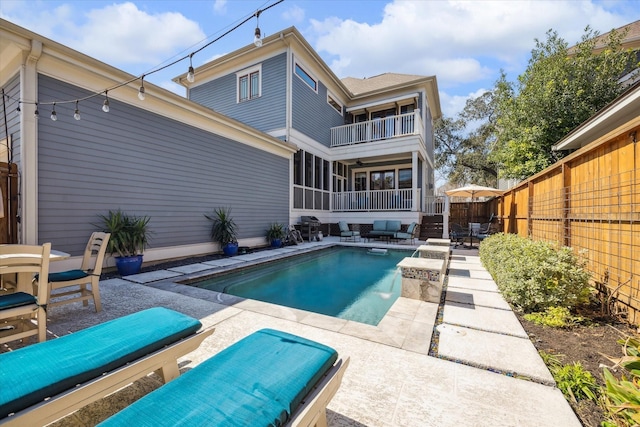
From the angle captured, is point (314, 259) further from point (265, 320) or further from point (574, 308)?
point (574, 308)

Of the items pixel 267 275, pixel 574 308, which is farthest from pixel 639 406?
pixel 267 275

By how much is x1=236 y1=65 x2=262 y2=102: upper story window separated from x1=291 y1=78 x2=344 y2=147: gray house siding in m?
1.65

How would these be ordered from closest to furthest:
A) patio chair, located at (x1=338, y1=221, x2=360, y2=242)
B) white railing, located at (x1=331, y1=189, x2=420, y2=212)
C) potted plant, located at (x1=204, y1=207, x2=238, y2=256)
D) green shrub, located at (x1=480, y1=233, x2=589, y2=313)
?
green shrub, located at (x1=480, y1=233, x2=589, y2=313)
potted plant, located at (x1=204, y1=207, x2=238, y2=256)
patio chair, located at (x1=338, y1=221, x2=360, y2=242)
white railing, located at (x1=331, y1=189, x2=420, y2=212)

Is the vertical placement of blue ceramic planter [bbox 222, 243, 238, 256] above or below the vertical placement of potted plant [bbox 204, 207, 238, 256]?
below

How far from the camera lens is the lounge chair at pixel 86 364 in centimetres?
122

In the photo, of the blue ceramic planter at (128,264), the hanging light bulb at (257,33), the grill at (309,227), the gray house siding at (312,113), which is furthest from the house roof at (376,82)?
the blue ceramic planter at (128,264)

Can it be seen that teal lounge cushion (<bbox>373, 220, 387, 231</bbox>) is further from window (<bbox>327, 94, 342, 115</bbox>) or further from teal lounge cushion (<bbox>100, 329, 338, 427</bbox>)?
teal lounge cushion (<bbox>100, 329, 338, 427</bbox>)

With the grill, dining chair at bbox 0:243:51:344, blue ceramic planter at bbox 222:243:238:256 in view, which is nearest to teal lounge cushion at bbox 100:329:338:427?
dining chair at bbox 0:243:51:344

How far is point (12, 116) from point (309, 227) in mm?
8275

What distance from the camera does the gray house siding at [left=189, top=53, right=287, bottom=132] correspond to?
34.7 ft

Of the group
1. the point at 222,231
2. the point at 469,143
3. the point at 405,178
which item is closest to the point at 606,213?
the point at 222,231

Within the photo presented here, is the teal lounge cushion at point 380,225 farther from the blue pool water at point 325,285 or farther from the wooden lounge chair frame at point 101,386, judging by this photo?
the wooden lounge chair frame at point 101,386

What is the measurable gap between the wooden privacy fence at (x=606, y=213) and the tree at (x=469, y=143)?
1835 centimetres

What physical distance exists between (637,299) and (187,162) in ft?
26.6
